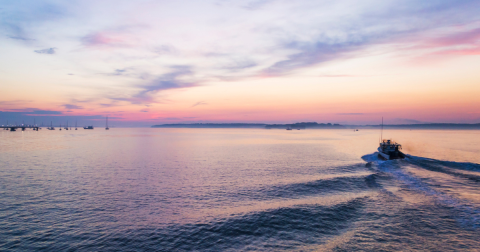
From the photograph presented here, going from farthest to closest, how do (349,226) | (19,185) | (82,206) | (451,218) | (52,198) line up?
(19,185) < (52,198) < (82,206) < (451,218) < (349,226)

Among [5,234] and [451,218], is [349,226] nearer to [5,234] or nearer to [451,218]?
[451,218]

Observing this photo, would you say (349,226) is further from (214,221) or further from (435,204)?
(435,204)

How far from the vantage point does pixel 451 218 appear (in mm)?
21391

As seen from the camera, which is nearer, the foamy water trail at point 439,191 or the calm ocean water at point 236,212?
the calm ocean water at point 236,212

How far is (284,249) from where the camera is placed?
1619cm

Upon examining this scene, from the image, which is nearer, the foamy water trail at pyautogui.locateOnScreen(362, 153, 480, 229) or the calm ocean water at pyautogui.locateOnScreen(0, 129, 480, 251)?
the calm ocean water at pyautogui.locateOnScreen(0, 129, 480, 251)

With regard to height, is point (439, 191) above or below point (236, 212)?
above

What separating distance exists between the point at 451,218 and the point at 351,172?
71.6 feet

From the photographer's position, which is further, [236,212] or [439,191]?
[439,191]

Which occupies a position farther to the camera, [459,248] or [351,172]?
[351,172]

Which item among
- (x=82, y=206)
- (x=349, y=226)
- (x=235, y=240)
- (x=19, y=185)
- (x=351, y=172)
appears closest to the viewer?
(x=235, y=240)

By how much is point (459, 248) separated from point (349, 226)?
270 inches

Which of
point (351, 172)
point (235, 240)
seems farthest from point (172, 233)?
point (351, 172)

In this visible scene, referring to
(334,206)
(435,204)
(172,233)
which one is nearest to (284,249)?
(172,233)
